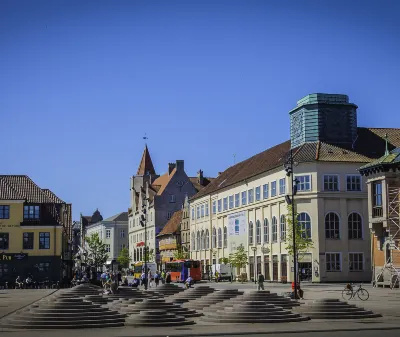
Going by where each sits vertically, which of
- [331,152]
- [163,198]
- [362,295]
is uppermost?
[163,198]

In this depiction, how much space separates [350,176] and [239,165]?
1173 inches

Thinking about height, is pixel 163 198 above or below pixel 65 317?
above

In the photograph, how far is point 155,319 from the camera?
28.5 meters

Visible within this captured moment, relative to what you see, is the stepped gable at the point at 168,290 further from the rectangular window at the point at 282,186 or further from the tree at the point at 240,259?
the tree at the point at 240,259

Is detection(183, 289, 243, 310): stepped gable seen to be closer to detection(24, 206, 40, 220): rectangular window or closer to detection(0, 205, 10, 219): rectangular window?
detection(24, 206, 40, 220): rectangular window

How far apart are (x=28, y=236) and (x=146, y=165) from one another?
305 feet

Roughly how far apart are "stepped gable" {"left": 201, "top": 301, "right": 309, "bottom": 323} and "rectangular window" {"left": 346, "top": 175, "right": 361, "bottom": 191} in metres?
50.2

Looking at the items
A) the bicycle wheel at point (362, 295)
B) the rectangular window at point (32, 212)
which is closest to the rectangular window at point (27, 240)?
the rectangular window at point (32, 212)

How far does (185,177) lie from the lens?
481ft

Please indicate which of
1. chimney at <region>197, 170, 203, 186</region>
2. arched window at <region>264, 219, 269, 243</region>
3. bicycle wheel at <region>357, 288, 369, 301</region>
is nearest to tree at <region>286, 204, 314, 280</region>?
arched window at <region>264, 219, 269, 243</region>

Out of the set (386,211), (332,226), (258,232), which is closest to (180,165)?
(258,232)

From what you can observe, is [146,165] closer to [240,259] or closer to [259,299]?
[240,259]

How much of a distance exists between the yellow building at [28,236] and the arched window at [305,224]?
25.1 meters

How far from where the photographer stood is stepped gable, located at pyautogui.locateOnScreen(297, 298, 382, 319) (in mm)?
30562
